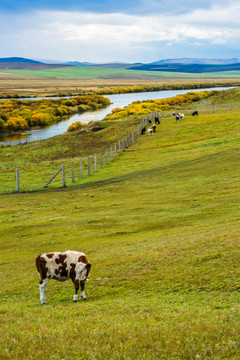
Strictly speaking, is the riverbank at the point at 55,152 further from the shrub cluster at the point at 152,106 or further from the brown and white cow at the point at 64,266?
the brown and white cow at the point at 64,266

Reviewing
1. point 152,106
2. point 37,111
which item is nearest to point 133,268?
point 152,106

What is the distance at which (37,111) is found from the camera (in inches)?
4998

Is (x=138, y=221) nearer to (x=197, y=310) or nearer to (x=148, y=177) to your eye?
(x=197, y=310)

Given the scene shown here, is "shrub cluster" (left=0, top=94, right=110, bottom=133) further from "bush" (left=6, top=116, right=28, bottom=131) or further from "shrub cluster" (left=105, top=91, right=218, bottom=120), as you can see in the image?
"shrub cluster" (left=105, top=91, right=218, bottom=120)

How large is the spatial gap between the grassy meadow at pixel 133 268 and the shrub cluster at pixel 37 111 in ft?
251

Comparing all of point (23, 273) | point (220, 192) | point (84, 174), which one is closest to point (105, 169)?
point (84, 174)

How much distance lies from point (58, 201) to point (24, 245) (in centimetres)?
1181

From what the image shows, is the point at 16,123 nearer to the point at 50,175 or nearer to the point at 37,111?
the point at 37,111

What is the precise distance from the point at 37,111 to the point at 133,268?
118 m

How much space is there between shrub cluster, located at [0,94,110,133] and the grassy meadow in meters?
76.4

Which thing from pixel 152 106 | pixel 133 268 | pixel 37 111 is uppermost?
pixel 152 106

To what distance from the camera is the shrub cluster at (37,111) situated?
110m

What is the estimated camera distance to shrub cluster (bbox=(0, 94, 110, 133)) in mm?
109656

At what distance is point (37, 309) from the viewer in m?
11.7
